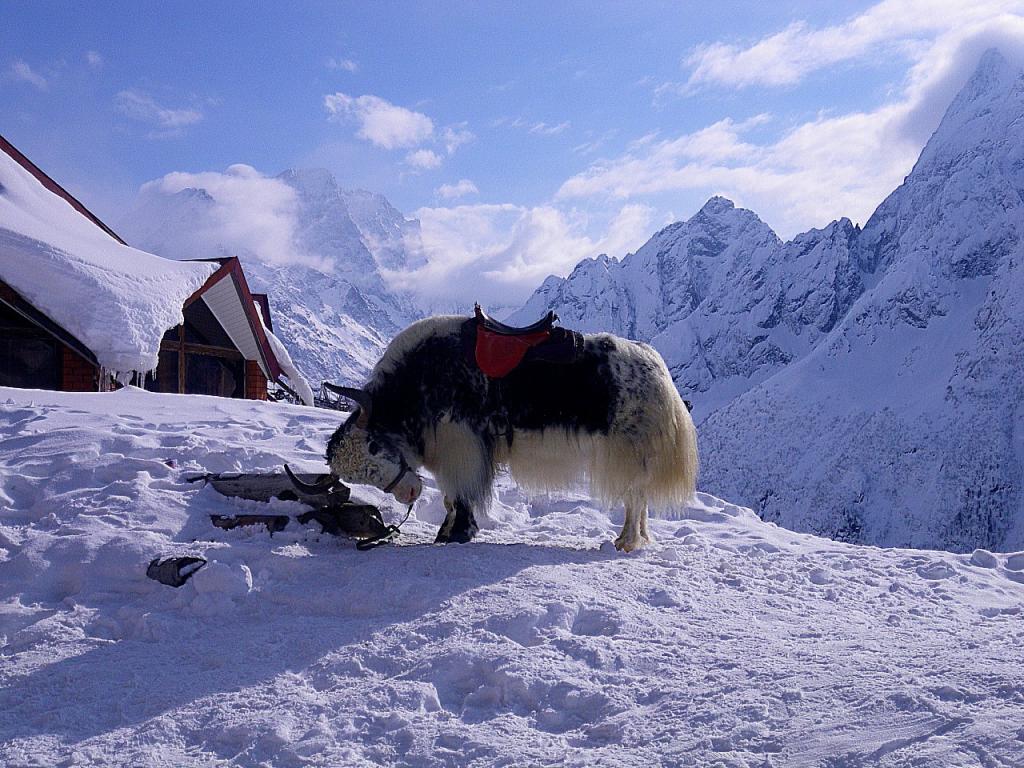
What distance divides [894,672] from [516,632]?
1441 mm

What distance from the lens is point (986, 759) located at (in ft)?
6.82

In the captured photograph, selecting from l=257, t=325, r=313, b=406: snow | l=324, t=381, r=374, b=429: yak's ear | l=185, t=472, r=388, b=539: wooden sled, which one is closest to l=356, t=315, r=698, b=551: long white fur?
l=324, t=381, r=374, b=429: yak's ear

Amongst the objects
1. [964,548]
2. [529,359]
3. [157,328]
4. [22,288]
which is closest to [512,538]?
[529,359]

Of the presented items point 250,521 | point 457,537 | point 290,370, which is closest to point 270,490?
point 250,521

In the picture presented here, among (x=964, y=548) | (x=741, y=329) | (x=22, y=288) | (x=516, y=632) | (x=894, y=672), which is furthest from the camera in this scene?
(x=741, y=329)

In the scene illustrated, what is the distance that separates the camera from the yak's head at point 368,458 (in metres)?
4.93

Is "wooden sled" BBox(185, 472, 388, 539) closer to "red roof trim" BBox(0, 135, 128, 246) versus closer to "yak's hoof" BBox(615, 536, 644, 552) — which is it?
"yak's hoof" BBox(615, 536, 644, 552)

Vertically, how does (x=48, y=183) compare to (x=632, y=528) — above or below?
above

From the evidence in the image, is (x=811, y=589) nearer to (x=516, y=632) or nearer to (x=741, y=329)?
(x=516, y=632)

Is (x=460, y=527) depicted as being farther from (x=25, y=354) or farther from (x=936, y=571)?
(x=25, y=354)

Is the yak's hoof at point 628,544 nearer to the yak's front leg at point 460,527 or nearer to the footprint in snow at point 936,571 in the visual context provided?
the yak's front leg at point 460,527

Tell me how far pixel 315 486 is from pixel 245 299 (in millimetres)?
13447

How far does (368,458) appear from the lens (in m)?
4.92

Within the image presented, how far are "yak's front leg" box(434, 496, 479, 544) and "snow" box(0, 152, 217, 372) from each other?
25.4ft
